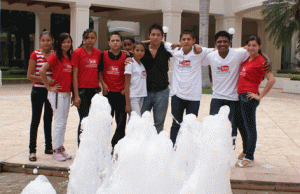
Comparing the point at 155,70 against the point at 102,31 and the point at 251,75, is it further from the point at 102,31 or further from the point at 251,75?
the point at 102,31

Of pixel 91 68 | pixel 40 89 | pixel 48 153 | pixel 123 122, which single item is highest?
pixel 91 68

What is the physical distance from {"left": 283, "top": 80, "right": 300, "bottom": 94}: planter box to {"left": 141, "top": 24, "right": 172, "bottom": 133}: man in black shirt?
42.1 feet

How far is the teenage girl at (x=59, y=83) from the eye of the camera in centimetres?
435

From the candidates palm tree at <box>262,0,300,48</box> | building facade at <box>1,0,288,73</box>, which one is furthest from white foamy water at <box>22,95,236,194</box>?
palm tree at <box>262,0,300,48</box>

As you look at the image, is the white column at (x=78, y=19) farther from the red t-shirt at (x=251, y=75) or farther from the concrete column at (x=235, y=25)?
the red t-shirt at (x=251, y=75)

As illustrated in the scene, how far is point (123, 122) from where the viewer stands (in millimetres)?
4637

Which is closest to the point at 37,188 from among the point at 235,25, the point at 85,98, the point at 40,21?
the point at 85,98

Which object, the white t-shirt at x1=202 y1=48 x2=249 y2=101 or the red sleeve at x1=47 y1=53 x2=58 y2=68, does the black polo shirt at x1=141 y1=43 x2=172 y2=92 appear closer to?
the white t-shirt at x1=202 y1=48 x2=249 y2=101

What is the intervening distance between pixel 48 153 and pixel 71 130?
6.11ft

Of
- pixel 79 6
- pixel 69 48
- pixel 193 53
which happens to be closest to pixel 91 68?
pixel 69 48

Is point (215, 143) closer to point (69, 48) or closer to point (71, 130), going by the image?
point (69, 48)

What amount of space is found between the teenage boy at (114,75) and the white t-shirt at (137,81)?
0.17 m

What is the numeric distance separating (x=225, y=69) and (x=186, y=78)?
19.9 inches

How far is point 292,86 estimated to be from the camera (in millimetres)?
15875
